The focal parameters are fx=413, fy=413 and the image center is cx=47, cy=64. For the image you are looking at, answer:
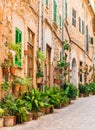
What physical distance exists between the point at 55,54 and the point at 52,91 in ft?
12.8

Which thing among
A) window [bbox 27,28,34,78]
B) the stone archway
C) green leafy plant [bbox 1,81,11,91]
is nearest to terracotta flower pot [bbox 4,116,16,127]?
green leafy plant [bbox 1,81,11,91]

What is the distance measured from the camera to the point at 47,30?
1689 centimetres

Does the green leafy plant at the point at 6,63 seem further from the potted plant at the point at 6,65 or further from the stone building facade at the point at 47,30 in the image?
the stone building facade at the point at 47,30

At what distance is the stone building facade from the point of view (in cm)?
1143

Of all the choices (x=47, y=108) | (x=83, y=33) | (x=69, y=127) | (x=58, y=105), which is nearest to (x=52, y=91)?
(x=58, y=105)

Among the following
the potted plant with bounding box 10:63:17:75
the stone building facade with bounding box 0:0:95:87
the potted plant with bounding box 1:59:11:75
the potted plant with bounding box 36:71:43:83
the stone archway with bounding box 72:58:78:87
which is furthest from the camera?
the stone archway with bounding box 72:58:78:87

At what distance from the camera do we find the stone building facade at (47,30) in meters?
11.4

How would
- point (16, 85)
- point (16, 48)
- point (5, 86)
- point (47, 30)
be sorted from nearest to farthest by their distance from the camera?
point (5, 86)
point (16, 48)
point (16, 85)
point (47, 30)

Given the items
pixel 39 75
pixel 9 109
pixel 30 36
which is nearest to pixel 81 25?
pixel 39 75

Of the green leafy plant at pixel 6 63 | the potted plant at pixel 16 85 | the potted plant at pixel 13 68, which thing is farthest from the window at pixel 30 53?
the green leafy plant at pixel 6 63

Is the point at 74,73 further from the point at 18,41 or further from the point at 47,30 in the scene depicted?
the point at 18,41

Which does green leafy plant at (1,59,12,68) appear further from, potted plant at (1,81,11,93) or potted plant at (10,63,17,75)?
potted plant at (1,81,11,93)

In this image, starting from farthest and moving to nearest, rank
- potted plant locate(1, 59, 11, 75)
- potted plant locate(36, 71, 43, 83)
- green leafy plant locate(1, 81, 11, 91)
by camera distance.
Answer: potted plant locate(36, 71, 43, 83) < potted plant locate(1, 59, 11, 75) < green leafy plant locate(1, 81, 11, 91)

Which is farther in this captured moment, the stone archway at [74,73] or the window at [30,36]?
the stone archway at [74,73]
